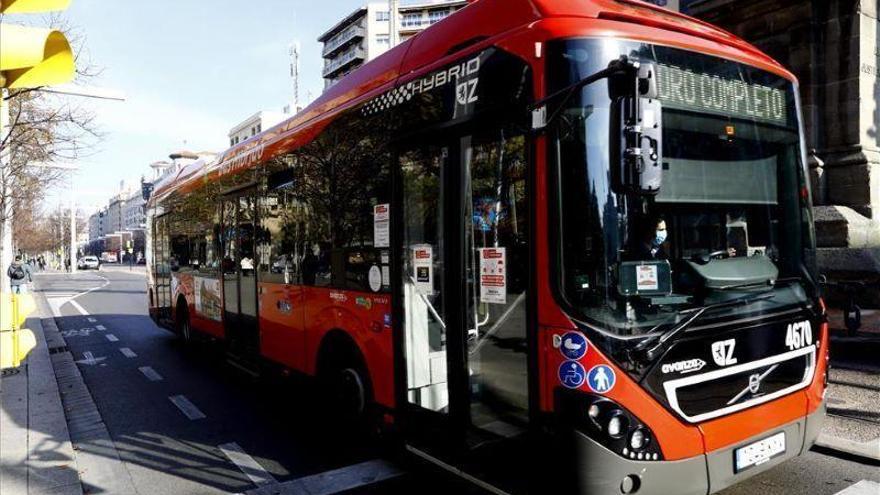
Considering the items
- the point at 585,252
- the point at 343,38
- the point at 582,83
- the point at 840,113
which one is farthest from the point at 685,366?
the point at 343,38

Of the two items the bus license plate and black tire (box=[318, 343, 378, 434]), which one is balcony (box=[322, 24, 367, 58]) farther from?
the bus license plate

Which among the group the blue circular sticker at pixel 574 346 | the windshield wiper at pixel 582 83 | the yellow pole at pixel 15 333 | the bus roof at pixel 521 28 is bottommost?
the blue circular sticker at pixel 574 346

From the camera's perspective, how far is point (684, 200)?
137 inches

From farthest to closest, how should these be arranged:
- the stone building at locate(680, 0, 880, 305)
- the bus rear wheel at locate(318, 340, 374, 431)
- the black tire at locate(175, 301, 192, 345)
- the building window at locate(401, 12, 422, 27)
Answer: the building window at locate(401, 12, 422, 27), the stone building at locate(680, 0, 880, 305), the black tire at locate(175, 301, 192, 345), the bus rear wheel at locate(318, 340, 374, 431)

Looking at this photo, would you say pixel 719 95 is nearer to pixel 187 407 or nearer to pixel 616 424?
pixel 616 424

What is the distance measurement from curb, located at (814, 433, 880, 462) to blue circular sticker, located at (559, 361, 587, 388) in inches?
133

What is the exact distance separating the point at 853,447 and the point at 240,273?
700 centimetres

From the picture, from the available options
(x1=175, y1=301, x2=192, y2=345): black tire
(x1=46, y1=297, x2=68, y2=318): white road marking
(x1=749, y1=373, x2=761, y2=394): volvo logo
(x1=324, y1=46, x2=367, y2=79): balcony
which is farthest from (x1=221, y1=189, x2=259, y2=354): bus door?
(x1=324, y1=46, x2=367, y2=79): balcony

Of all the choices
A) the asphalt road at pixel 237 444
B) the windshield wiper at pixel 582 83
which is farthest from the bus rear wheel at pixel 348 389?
the windshield wiper at pixel 582 83

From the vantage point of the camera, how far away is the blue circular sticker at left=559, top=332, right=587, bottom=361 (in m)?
3.13

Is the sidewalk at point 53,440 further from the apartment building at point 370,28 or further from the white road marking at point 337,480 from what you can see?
the apartment building at point 370,28

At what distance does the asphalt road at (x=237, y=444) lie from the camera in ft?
15.3

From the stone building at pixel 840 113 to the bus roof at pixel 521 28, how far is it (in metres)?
8.97

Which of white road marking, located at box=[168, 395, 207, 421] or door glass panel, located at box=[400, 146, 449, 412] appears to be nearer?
door glass panel, located at box=[400, 146, 449, 412]
